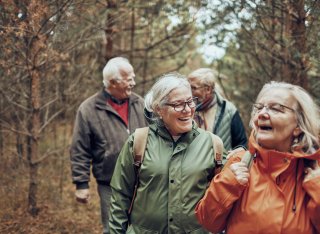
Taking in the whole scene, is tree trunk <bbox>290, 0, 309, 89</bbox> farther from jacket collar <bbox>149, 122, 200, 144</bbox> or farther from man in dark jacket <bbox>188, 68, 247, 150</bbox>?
jacket collar <bbox>149, 122, 200, 144</bbox>

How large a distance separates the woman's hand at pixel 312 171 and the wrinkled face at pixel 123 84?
309cm

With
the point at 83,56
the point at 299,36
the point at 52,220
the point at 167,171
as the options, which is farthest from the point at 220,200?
the point at 83,56

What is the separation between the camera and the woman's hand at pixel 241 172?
2.68 m

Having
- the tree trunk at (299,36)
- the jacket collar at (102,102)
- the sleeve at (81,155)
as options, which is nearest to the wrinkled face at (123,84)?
the jacket collar at (102,102)

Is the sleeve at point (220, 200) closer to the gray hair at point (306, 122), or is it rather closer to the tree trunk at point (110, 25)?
the gray hair at point (306, 122)

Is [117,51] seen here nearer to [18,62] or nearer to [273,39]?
[18,62]

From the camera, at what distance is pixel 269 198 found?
2678 mm

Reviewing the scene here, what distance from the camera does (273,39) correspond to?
6195 millimetres

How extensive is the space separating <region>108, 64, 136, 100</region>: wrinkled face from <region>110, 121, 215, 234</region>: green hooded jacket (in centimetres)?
191

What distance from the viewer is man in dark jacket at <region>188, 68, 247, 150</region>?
Answer: 209 inches

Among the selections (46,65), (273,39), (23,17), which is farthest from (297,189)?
(46,65)

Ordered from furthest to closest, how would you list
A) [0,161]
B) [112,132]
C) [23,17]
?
[0,161]
[23,17]
[112,132]

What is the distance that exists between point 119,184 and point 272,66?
206 inches

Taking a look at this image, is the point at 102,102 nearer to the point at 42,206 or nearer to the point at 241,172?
the point at 241,172
